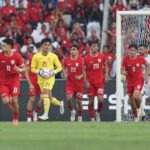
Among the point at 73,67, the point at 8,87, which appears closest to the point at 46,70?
the point at 73,67

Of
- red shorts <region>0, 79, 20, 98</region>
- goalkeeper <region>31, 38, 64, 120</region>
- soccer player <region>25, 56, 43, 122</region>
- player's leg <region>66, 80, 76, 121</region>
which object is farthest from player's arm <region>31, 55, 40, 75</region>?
red shorts <region>0, 79, 20, 98</region>

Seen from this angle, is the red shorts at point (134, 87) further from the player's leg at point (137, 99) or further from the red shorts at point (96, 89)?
the red shorts at point (96, 89)

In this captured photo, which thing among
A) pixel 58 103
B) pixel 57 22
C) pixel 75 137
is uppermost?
pixel 57 22

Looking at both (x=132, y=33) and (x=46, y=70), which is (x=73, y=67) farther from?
(x=132, y=33)

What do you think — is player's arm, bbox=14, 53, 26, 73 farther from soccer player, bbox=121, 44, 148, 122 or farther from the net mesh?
the net mesh

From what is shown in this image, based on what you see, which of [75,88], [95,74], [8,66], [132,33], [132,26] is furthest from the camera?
[132,33]

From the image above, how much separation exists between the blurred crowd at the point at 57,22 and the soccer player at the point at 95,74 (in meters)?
3.81

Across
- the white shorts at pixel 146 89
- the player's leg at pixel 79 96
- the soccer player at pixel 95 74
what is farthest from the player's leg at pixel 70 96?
the white shorts at pixel 146 89

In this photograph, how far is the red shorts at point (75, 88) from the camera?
76.0 feet

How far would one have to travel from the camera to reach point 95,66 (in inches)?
906

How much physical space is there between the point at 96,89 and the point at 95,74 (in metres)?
0.39

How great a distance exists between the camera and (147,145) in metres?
13.6

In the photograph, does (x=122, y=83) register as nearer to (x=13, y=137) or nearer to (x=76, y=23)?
(x=76, y=23)

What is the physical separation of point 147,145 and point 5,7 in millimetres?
16671
